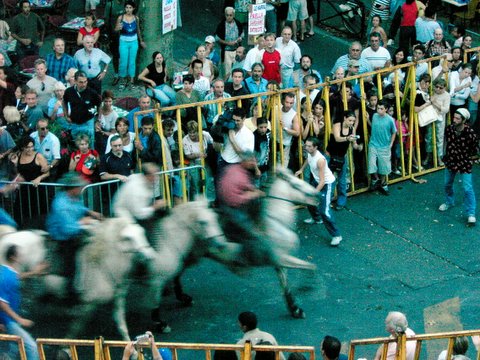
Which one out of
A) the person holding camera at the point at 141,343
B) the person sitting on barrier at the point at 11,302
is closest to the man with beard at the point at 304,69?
the person sitting on barrier at the point at 11,302

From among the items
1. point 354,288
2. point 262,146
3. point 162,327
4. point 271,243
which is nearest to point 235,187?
point 271,243

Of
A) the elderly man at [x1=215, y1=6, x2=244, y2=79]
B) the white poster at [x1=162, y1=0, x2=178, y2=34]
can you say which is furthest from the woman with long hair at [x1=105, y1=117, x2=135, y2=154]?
the elderly man at [x1=215, y1=6, x2=244, y2=79]

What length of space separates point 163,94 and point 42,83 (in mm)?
1778

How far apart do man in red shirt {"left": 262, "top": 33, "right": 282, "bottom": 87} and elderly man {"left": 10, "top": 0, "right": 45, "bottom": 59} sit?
4.12 metres

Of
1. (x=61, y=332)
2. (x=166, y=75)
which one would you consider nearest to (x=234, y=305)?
(x=61, y=332)

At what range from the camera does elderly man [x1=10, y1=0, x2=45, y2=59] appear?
18953 mm

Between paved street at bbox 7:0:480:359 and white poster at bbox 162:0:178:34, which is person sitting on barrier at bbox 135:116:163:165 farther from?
white poster at bbox 162:0:178:34

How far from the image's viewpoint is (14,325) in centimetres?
1103

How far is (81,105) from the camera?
51.1 ft

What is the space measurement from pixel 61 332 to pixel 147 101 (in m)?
4.28

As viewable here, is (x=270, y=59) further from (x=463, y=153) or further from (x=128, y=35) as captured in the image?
(x=463, y=153)

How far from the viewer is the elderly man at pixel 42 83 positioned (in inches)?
634

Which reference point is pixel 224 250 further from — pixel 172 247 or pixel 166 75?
pixel 166 75

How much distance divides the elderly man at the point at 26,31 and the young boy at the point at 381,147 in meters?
6.43
